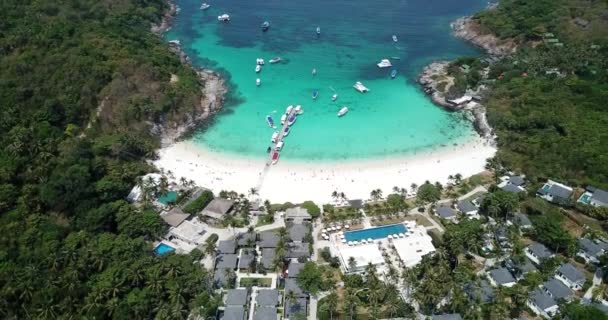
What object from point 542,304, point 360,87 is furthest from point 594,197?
point 360,87

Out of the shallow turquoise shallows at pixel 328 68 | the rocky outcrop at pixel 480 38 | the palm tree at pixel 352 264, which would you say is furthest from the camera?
the rocky outcrop at pixel 480 38

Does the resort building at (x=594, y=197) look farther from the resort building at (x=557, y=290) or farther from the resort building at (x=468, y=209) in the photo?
the resort building at (x=557, y=290)

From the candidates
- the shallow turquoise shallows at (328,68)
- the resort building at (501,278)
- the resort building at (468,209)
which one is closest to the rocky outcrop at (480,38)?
the shallow turquoise shallows at (328,68)

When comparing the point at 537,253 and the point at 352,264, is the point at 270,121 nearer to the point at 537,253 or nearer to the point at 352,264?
the point at 352,264

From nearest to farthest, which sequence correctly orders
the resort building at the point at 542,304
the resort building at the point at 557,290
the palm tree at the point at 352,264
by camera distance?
the resort building at the point at 542,304 → the resort building at the point at 557,290 → the palm tree at the point at 352,264

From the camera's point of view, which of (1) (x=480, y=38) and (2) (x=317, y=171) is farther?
(1) (x=480, y=38)

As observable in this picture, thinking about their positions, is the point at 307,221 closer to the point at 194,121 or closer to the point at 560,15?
the point at 194,121
